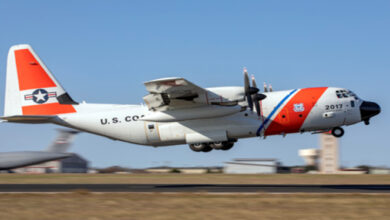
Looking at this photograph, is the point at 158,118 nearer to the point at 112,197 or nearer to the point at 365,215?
the point at 112,197

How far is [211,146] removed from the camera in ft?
92.0

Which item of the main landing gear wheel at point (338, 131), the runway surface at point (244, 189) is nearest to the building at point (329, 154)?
the runway surface at point (244, 189)

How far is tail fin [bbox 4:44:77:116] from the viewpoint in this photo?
98.3 ft

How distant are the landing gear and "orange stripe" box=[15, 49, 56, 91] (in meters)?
10.8

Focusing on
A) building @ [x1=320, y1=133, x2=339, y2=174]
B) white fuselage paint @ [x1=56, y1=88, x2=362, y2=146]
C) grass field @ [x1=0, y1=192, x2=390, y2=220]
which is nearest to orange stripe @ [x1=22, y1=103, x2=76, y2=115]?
white fuselage paint @ [x1=56, y1=88, x2=362, y2=146]

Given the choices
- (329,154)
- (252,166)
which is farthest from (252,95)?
(329,154)

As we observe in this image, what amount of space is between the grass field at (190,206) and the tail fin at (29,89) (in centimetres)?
731

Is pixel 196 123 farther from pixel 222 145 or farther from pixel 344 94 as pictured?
pixel 344 94

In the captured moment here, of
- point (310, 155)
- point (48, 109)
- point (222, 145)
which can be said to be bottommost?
point (310, 155)

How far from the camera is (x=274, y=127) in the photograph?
26797mm

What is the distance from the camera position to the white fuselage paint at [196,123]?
2659cm

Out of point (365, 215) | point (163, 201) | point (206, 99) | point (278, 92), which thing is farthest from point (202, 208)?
point (278, 92)

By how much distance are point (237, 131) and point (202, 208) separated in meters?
8.50

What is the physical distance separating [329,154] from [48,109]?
250 ft
